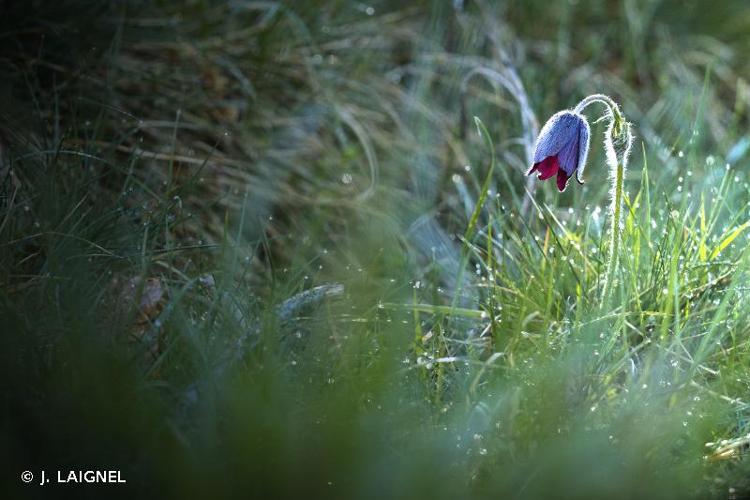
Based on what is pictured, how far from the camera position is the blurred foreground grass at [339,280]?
110cm

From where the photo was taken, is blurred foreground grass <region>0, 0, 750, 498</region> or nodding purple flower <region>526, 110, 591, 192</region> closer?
blurred foreground grass <region>0, 0, 750, 498</region>

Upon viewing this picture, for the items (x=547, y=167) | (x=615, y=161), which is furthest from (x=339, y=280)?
(x=615, y=161)

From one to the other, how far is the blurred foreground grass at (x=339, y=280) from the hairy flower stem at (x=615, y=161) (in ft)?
0.13

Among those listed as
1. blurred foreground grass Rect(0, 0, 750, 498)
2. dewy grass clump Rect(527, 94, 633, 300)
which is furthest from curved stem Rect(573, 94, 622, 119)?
blurred foreground grass Rect(0, 0, 750, 498)

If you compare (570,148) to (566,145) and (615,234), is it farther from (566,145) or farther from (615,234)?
(615,234)

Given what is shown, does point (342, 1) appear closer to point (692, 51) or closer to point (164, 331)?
point (692, 51)

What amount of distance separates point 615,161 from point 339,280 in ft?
1.65

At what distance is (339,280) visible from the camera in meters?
1.62

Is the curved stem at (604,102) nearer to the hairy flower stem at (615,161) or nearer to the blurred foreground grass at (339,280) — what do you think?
the hairy flower stem at (615,161)

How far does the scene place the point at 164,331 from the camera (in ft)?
4.50

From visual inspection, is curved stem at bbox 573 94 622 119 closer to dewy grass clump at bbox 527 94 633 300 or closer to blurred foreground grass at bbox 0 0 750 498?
dewy grass clump at bbox 527 94 633 300

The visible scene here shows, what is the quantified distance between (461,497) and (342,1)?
201 centimetres

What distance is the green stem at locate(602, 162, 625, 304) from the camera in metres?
1.44

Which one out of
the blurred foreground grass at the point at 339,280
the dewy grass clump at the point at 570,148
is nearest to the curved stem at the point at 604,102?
the dewy grass clump at the point at 570,148
